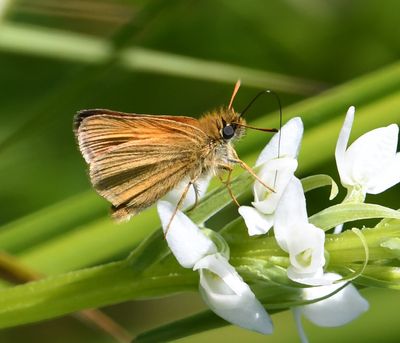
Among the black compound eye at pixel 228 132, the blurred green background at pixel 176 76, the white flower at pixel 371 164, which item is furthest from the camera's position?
the blurred green background at pixel 176 76

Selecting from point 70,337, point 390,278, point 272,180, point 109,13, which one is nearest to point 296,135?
point 272,180

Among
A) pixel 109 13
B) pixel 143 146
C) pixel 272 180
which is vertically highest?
pixel 109 13

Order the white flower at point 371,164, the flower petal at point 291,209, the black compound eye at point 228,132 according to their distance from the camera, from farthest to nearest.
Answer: the black compound eye at point 228,132
the white flower at point 371,164
the flower petal at point 291,209

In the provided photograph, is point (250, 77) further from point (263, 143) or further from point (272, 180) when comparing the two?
point (272, 180)

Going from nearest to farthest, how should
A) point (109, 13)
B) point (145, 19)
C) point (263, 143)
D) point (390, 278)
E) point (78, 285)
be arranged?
point (390, 278) < point (78, 285) < point (263, 143) < point (145, 19) < point (109, 13)

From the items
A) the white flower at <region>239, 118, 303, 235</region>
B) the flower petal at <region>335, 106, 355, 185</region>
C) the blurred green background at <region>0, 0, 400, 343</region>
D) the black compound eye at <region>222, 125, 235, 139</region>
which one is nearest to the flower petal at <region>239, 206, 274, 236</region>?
the white flower at <region>239, 118, 303, 235</region>

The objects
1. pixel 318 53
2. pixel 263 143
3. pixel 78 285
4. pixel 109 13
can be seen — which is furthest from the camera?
pixel 318 53

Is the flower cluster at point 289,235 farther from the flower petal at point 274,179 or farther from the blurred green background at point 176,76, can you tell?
the blurred green background at point 176,76

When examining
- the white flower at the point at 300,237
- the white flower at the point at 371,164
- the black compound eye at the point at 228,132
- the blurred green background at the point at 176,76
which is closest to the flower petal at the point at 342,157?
the white flower at the point at 371,164
